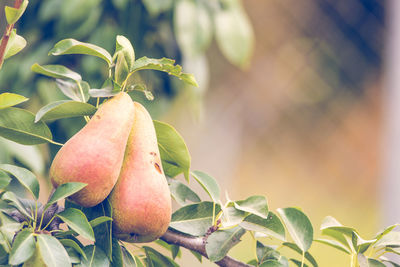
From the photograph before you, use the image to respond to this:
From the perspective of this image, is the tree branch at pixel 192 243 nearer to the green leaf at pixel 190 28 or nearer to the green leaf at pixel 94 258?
the green leaf at pixel 94 258

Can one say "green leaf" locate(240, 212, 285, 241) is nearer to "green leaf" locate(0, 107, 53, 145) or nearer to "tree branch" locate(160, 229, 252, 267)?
"tree branch" locate(160, 229, 252, 267)

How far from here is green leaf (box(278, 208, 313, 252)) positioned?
463 millimetres

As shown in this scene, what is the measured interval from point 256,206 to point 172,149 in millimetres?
84

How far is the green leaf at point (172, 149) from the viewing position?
472mm

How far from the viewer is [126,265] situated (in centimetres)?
43

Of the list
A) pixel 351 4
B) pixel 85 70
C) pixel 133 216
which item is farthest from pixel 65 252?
pixel 351 4

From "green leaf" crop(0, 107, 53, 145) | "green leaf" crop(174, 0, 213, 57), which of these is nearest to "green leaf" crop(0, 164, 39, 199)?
"green leaf" crop(0, 107, 53, 145)

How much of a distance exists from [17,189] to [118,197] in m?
0.29

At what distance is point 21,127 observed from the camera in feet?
1.45

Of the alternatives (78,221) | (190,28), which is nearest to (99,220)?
(78,221)

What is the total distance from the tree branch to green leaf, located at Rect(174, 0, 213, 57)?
76 cm

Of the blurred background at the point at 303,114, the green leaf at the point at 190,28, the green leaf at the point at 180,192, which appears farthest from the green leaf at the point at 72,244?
the blurred background at the point at 303,114

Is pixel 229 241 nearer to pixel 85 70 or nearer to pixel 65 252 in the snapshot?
pixel 65 252

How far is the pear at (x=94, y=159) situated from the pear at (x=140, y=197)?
0.01 metres
